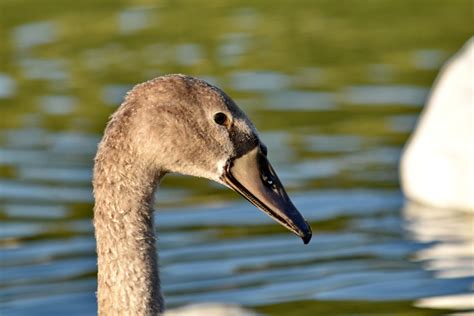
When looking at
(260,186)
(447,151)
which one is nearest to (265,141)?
(447,151)

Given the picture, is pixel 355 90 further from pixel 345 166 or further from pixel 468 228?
pixel 468 228

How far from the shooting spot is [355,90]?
1404cm

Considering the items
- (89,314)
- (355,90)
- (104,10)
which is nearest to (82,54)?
(104,10)

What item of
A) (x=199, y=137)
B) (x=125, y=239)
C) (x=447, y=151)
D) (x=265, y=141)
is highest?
(x=265, y=141)

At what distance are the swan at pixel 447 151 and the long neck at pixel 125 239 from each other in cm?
524

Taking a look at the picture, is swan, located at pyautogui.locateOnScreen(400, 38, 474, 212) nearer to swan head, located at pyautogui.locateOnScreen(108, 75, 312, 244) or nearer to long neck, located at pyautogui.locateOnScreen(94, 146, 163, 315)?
swan head, located at pyautogui.locateOnScreen(108, 75, 312, 244)

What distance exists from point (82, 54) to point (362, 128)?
4.13 metres

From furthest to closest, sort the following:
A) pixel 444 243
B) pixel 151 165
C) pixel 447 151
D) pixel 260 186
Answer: pixel 447 151 < pixel 444 243 < pixel 260 186 < pixel 151 165

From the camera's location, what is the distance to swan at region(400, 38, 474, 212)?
36.9 feet

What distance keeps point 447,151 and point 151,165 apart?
5.50m

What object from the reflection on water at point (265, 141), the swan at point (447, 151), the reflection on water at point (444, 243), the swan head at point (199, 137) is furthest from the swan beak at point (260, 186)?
the swan at point (447, 151)

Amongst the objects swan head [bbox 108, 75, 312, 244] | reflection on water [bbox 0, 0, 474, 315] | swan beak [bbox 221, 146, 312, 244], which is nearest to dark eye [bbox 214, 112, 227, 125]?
swan head [bbox 108, 75, 312, 244]

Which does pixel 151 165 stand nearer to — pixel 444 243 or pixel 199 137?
pixel 199 137

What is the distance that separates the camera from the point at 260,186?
6395 mm
